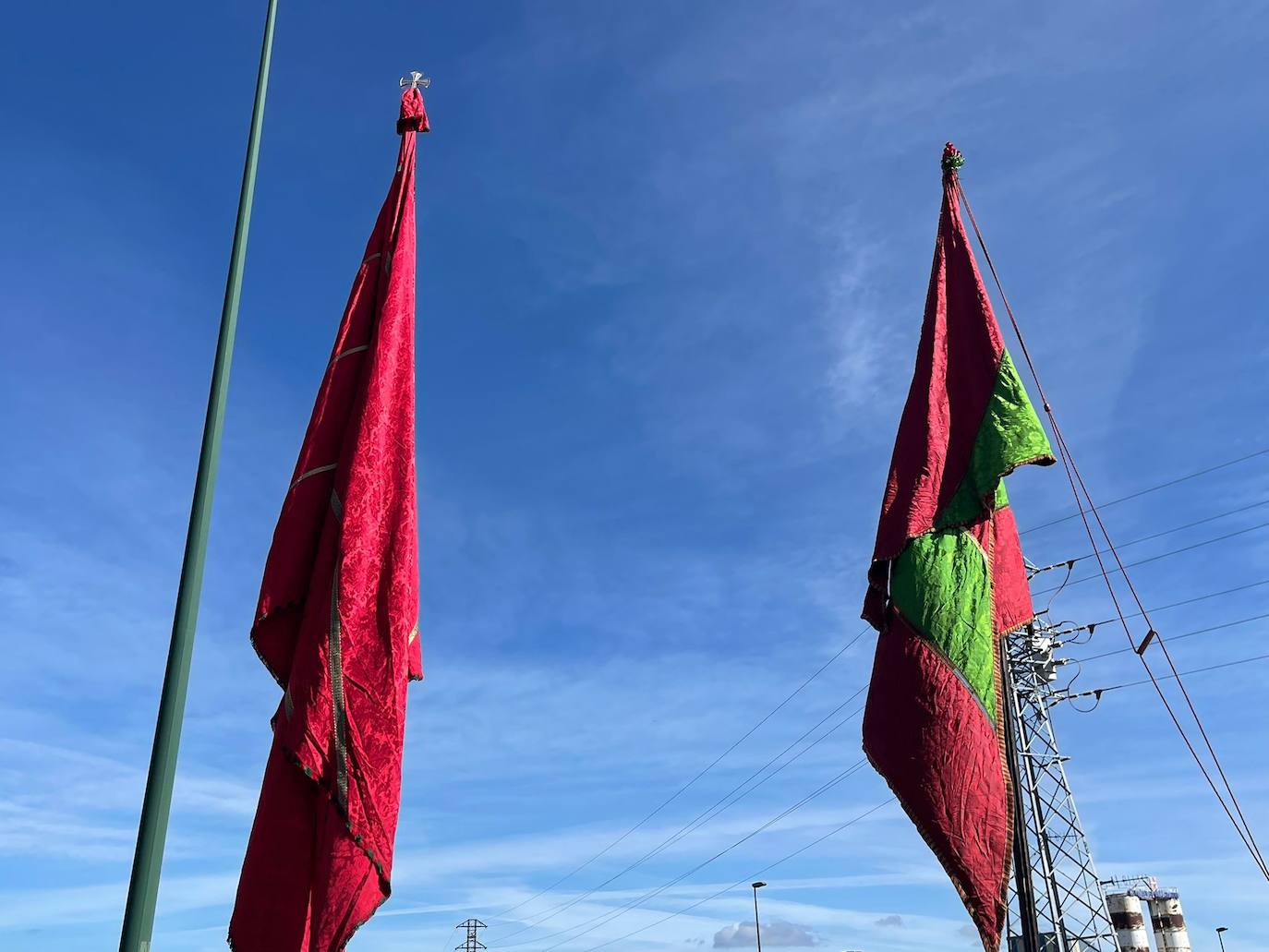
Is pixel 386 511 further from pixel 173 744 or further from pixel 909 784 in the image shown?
pixel 909 784

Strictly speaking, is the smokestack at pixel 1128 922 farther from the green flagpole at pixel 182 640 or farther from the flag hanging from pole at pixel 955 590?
the green flagpole at pixel 182 640

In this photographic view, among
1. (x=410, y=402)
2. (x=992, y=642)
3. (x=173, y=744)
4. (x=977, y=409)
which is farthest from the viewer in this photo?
(x=977, y=409)

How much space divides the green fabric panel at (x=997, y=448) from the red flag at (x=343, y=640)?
4.48m

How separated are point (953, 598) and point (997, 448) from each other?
51.7 inches

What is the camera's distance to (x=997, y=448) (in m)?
8.09

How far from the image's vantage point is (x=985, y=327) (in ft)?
28.7

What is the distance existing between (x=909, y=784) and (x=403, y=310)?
5131mm

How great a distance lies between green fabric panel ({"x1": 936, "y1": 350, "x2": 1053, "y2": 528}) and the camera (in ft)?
26.3

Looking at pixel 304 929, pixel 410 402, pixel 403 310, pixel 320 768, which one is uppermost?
pixel 403 310

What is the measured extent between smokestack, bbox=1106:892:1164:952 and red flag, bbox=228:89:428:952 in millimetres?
52049

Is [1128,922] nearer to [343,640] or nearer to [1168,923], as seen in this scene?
[1168,923]

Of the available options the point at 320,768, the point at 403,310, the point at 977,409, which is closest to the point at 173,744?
the point at 320,768

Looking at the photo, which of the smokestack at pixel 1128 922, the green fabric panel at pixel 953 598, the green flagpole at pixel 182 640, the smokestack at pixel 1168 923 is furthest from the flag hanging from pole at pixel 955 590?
the smokestack at pixel 1168 923

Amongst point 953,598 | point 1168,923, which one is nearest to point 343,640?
point 953,598
